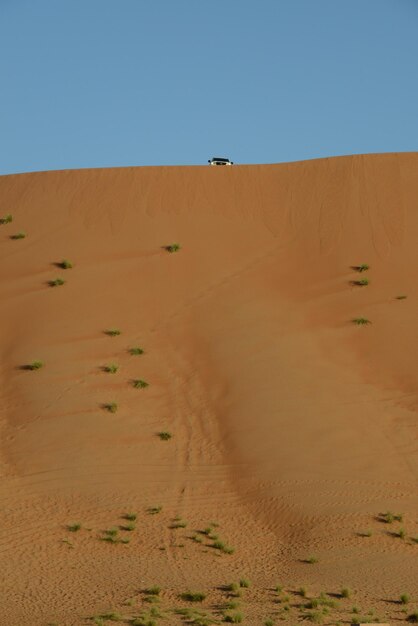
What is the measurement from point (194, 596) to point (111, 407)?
981cm

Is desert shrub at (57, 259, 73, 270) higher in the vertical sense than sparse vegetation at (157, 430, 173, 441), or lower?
higher

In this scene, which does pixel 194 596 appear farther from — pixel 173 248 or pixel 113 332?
pixel 173 248

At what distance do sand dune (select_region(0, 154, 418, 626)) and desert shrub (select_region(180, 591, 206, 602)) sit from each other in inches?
6.0

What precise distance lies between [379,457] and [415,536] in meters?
3.42

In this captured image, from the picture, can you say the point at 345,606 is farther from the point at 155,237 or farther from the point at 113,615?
the point at 155,237

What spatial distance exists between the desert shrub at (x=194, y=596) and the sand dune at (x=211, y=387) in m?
0.15

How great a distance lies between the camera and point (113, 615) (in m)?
15.2

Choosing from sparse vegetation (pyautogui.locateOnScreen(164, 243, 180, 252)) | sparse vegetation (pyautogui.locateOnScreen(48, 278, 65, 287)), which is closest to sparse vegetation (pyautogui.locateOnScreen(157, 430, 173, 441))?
sparse vegetation (pyautogui.locateOnScreen(48, 278, 65, 287))

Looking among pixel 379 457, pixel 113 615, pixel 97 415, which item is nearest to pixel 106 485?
pixel 97 415

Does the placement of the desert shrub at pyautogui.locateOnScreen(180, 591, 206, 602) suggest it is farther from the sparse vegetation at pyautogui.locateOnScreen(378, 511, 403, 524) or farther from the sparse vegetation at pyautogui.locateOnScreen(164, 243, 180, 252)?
the sparse vegetation at pyautogui.locateOnScreen(164, 243, 180, 252)

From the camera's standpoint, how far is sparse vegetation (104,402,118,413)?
25.7 meters

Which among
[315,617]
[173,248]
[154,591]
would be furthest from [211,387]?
[315,617]

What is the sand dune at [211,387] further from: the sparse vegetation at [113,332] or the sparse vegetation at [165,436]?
the sparse vegetation at [113,332]

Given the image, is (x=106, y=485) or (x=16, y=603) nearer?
(x=16, y=603)
